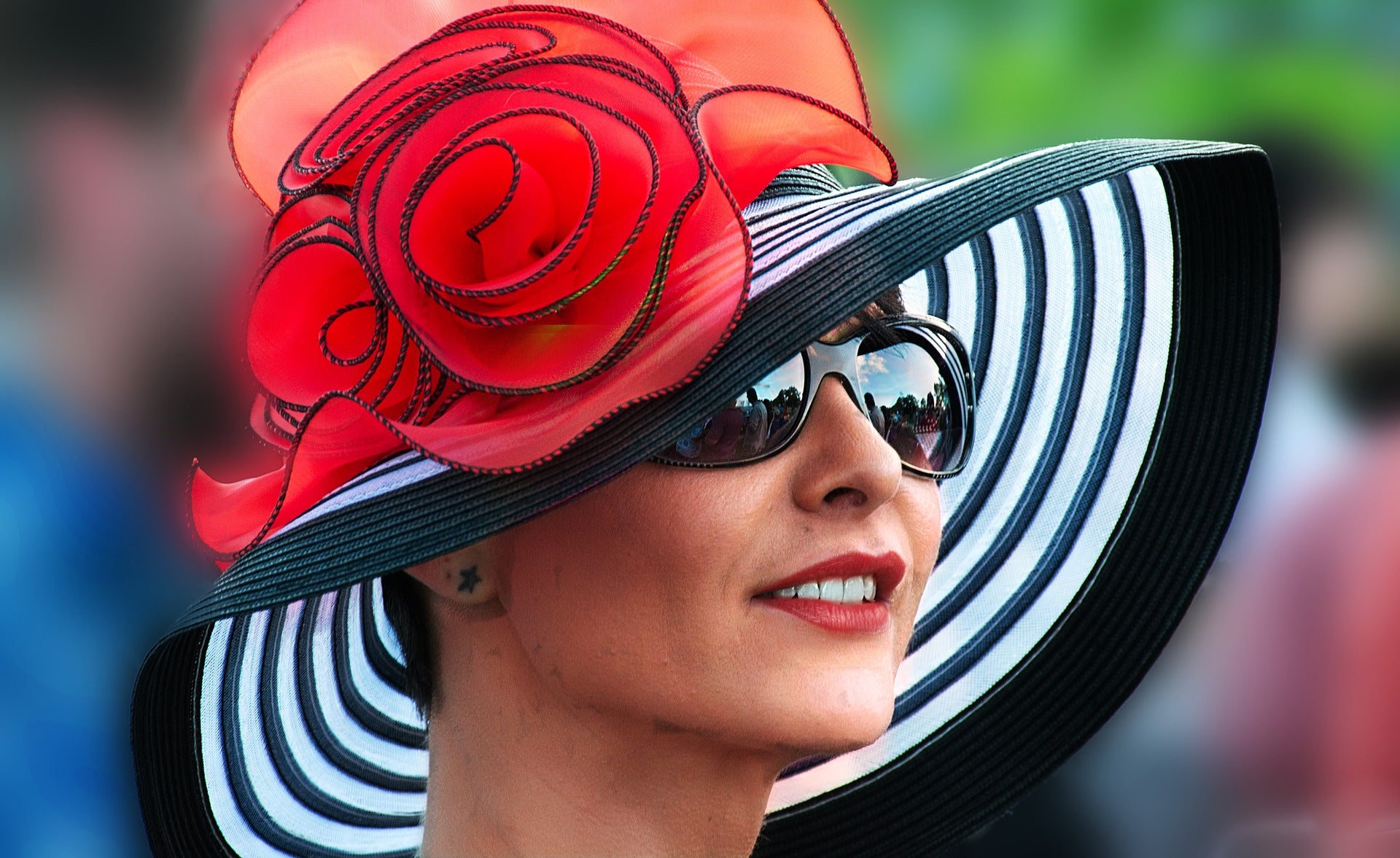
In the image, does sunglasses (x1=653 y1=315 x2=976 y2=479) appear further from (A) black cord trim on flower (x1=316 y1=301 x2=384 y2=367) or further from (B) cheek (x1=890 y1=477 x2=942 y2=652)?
(A) black cord trim on flower (x1=316 y1=301 x2=384 y2=367)

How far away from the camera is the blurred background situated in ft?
10.1

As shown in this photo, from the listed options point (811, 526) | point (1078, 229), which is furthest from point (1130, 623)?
point (811, 526)

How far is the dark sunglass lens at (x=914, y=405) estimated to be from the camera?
1690 millimetres

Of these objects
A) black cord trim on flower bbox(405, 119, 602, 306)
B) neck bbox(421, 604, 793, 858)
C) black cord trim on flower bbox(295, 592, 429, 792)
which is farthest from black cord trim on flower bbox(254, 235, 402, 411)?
black cord trim on flower bbox(295, 592, 429, 792)

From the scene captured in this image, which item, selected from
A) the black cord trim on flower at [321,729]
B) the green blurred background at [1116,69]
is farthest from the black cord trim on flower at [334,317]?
the green blurred background at [1116,69]

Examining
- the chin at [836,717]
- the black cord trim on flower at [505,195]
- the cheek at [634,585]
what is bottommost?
the chin at [836,717]

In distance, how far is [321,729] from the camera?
222 cm

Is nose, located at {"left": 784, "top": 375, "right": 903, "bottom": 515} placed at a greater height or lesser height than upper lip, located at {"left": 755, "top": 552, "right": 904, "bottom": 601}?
greater

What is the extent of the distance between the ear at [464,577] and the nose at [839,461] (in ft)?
1.38

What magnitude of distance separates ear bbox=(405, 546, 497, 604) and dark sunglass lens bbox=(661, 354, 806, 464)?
1.09ft

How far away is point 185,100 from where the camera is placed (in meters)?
3.58

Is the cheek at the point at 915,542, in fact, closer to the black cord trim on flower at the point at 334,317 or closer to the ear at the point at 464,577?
the ear at the point at 464,577

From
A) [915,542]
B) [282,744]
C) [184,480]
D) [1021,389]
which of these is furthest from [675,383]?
[184,480]

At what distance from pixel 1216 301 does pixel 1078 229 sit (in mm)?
238
